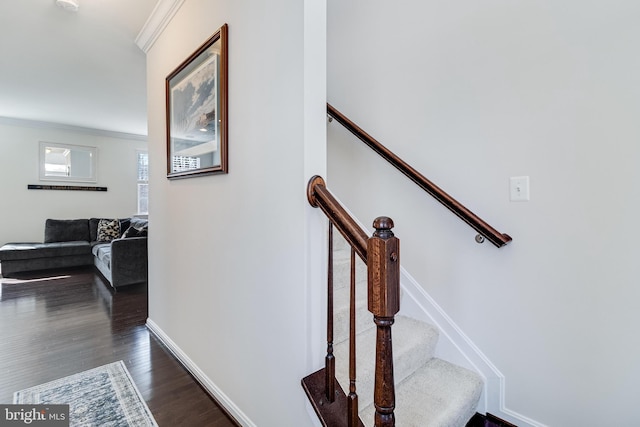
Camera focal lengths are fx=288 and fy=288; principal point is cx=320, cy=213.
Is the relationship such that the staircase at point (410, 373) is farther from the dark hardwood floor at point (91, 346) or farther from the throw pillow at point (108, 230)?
the throw pillow at point (108, 230)

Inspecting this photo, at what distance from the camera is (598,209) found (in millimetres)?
1121

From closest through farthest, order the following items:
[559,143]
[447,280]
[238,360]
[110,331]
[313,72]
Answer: [313,72], [559,143], [238,360], [447,280], [110,331]

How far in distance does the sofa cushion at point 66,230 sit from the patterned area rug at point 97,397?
4458mm

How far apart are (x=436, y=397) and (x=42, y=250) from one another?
5.78 meters

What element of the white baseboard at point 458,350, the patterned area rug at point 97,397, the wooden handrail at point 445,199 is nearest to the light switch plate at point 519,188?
the wooden handrail at point 445,199

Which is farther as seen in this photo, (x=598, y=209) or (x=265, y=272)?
(x=265, y=272)

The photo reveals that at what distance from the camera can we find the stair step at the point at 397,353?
118 centimetres

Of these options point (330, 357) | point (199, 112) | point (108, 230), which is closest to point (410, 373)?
point (330, 357)

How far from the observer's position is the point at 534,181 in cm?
127

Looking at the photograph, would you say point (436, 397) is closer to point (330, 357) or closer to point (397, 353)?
point (397, 353)

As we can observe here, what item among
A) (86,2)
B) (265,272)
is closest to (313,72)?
(265,272)

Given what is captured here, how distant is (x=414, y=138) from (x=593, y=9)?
858 mm

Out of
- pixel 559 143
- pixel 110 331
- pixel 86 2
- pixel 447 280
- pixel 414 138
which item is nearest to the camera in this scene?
pixel 559 143

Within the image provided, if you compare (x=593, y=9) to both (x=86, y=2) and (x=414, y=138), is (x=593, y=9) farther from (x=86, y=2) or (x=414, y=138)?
(x=86, y=2)
